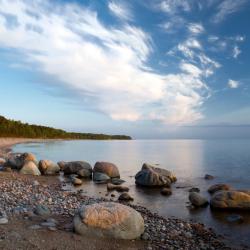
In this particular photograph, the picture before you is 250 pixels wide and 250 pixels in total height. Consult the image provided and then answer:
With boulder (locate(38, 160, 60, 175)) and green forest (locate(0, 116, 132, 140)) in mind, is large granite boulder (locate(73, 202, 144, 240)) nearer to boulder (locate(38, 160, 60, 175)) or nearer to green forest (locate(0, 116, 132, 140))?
boulder (locate(38, 160, 60, 175))

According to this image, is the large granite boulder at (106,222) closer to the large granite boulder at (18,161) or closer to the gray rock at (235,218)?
the gray rock at (235,218)

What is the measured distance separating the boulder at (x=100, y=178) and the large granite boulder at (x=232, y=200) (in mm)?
11098

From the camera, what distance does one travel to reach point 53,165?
30578 mm

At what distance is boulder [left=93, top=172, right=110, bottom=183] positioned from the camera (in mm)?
26087

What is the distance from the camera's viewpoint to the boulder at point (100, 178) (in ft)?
85.6

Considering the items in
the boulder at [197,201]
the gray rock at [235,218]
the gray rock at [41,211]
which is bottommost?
the gray rock at [235,218]

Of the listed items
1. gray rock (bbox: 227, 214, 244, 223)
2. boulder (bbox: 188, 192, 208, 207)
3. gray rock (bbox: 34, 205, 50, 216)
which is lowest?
gray rock (bbox: 227, 214, 244, 223)

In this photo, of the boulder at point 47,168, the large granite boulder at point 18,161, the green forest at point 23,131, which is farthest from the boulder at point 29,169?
the green forest at point 23,131

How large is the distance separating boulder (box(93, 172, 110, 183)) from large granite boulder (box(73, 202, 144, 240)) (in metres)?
16.3

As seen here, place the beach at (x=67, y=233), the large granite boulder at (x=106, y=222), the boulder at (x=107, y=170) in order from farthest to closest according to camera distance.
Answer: the boulder at (x=107, y=170)
the large granite boulder at (x=106, y=222)
the beach at (x=67, y=233)

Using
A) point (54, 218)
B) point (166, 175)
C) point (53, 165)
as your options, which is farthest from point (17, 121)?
point (54, 218)

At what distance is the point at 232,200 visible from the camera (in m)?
16.5

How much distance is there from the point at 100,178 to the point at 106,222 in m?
17.1

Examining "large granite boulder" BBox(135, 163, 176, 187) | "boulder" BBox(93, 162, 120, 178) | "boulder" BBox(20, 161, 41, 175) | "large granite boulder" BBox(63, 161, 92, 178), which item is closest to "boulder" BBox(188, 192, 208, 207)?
"large granite boulder" BBox(135, 163, 176, 187)
